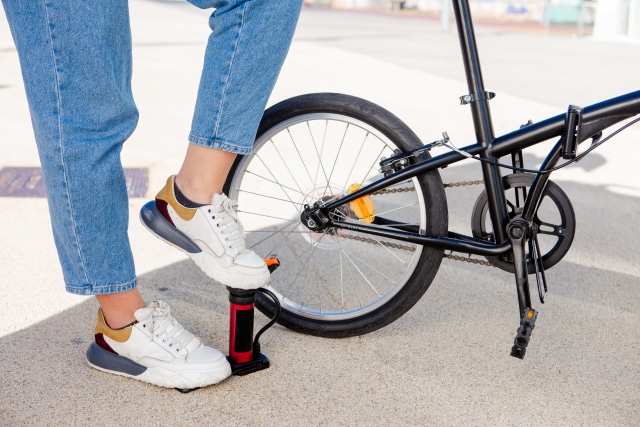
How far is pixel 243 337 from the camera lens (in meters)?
2.13

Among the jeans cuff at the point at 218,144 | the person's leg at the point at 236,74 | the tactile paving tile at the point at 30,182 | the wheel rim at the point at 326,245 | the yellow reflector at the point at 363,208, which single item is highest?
the person's leg at the point at 236,74

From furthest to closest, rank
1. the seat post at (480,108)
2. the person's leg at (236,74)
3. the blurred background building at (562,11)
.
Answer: the blurred background building at (562,11) → the seat post at (480,108) → the person's leg at (236,74)

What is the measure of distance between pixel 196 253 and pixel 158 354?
28 centimetres

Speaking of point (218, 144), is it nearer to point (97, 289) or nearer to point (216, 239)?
point (216, 239)

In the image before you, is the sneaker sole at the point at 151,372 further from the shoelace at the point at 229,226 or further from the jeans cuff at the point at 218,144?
the jeans cuff at the point at 218,144

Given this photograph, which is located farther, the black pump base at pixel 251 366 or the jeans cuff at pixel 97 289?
the black pump base at pixel 251 366

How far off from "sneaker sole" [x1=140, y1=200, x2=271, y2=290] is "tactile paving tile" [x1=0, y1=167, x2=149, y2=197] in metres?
1.75

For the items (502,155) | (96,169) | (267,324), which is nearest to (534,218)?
(502,155)

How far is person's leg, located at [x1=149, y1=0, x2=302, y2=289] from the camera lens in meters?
1.91

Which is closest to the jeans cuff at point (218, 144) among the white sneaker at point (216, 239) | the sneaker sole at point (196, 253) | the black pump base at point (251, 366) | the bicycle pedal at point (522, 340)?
the white sneaker at point (216, 239)

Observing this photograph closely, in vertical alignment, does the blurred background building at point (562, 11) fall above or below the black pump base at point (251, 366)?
below

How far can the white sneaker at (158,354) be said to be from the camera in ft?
6.72

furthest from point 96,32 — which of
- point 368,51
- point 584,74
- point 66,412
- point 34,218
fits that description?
point 368,51

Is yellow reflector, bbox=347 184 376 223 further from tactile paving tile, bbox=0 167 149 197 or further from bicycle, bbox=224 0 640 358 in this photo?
tactile paving tile, bbox=0 167 149 197
